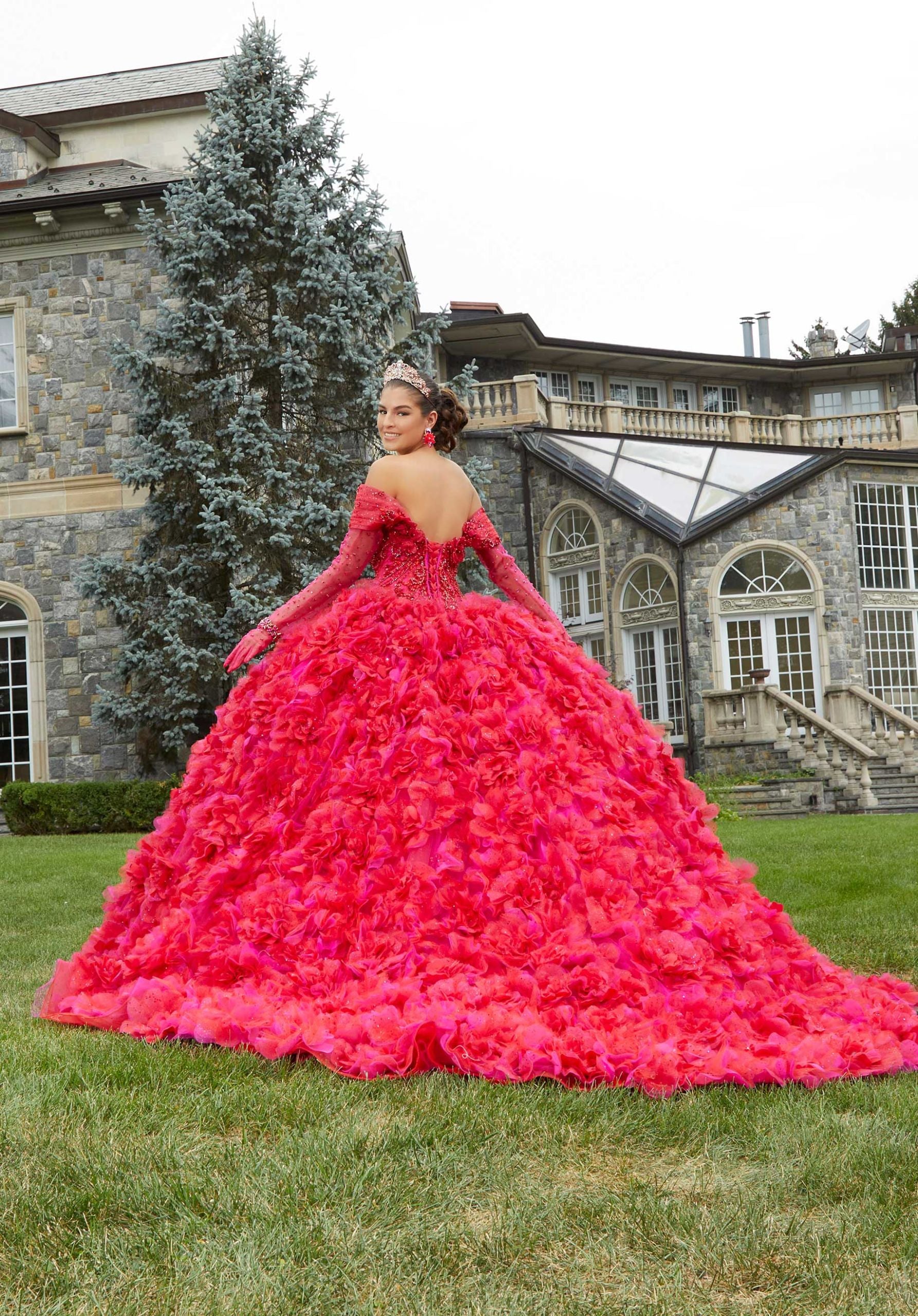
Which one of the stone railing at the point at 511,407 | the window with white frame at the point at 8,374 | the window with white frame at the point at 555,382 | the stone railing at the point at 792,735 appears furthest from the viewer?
the window with white frame at the point at 555,382

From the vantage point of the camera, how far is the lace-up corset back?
4.73 m

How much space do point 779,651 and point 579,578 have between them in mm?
3971

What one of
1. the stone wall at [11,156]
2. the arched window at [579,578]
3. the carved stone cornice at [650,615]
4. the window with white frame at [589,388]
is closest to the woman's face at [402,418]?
the stone wall at [11,156]

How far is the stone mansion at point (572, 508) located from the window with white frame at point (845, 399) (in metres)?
3.97

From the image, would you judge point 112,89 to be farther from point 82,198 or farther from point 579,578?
point 579,578

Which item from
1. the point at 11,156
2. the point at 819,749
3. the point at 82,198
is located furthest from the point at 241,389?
the point at 819,749

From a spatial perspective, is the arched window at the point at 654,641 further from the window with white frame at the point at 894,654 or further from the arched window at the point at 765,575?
the window with white frame at the point at 894,654

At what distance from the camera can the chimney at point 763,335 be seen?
115ft

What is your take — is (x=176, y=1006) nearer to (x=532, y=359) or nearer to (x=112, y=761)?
(x=112, y=761)

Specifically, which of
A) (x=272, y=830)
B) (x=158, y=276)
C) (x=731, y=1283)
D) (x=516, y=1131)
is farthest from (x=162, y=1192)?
(x=158, y=276)

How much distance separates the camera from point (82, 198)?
56.9 feet

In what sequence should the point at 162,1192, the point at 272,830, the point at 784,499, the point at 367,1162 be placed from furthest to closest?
the point at 784,499 < the point at 272,830 < the point at 367,1162 < the point at 162,1192

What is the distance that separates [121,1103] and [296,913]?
977 millimetres

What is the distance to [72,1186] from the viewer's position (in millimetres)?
2545
